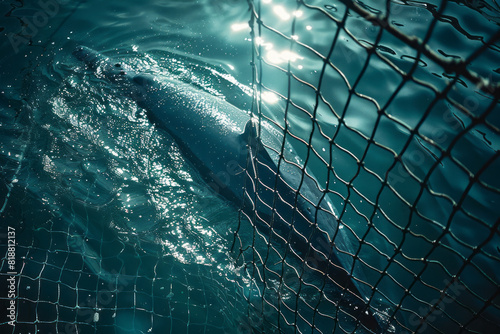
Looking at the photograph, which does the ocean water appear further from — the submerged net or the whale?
the whale

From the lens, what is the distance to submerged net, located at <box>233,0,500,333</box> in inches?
105

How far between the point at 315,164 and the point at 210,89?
6.83 ft

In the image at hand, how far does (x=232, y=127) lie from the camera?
415 cm

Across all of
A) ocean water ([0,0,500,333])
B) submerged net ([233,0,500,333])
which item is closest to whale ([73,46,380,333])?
submerged net ([233,0,500,333])

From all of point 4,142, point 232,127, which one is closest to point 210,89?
point 232,127

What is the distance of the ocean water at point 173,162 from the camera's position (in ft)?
11.5

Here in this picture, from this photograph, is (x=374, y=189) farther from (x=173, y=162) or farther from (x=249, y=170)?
(x=173, y=162)

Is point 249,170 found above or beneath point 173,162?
above

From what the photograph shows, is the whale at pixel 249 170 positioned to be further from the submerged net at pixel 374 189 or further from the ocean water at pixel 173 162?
the ocean water at pixel 173 162

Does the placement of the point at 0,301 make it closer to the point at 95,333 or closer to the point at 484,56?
the point at 95,333

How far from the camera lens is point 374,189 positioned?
4.54m

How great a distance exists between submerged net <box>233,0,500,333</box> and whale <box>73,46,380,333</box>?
29mm

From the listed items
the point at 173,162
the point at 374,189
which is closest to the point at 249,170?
the point at 173,162

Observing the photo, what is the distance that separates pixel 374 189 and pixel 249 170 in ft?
5.83
